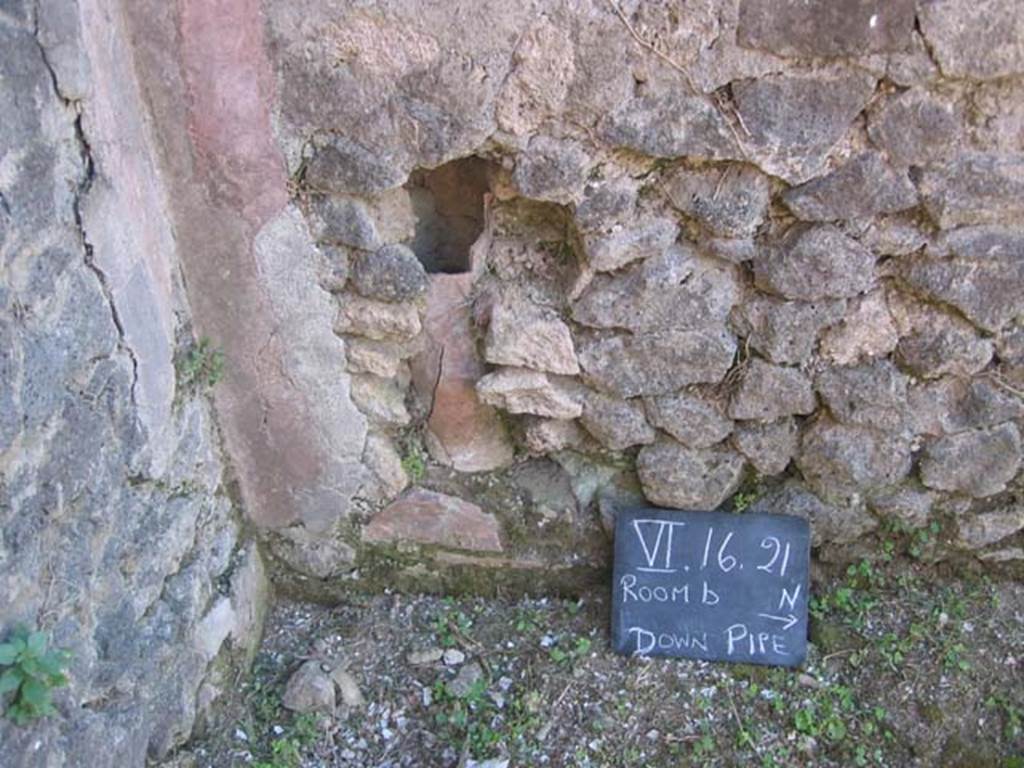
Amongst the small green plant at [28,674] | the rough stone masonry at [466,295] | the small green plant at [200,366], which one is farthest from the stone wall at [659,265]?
the small green plant at [28,674]

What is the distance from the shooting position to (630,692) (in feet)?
7.36

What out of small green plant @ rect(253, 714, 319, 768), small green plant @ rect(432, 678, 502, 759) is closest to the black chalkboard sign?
small green plant @ rect(432, 678, 502, 759)

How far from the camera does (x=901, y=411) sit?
212cm

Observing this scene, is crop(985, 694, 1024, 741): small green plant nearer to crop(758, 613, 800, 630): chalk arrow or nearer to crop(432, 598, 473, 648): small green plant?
crop(758, 613, 800, 630): chalk arrow

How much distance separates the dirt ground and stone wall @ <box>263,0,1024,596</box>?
0.40 feet

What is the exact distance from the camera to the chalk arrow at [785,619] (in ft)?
7.50

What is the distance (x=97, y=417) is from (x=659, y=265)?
3.48ft

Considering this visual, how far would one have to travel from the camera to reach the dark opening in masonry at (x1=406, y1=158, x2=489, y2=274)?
2.12 m

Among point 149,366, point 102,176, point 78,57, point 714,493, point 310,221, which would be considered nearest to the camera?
point 78,57

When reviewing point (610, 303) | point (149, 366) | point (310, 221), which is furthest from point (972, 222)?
point (149, 366)

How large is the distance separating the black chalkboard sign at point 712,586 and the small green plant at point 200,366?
934 millimetres

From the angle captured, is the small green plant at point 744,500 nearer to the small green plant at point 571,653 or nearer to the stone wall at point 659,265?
the stone wall at point 659,265

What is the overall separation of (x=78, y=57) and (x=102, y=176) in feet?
0.62

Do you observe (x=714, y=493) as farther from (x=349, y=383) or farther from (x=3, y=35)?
(x=3, y=35)
